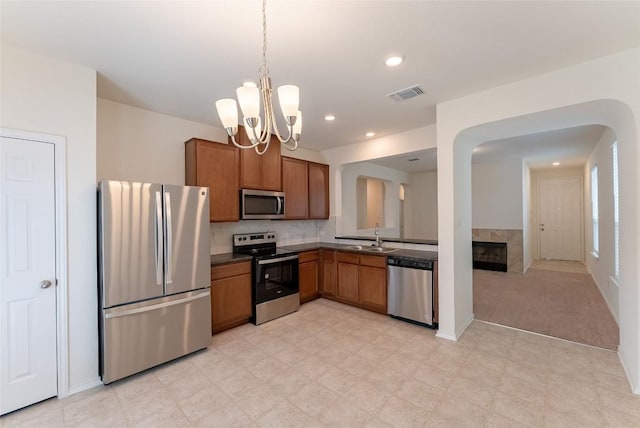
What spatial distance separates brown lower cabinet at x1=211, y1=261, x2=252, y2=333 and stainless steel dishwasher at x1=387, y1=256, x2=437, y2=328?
1835 millimetres

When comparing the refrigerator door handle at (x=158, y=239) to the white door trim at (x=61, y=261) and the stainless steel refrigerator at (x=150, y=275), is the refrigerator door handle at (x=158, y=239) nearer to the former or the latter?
the stainless steel refrigerator at (x=150, y=275)

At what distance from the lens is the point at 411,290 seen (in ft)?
11.5

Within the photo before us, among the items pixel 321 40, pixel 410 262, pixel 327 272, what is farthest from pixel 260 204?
pixel 321 40

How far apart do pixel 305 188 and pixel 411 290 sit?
2.27 meters

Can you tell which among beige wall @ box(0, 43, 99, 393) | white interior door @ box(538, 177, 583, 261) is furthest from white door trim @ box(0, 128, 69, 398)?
white interior door @ box(538, 177, 583, 261)

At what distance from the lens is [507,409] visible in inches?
78.5

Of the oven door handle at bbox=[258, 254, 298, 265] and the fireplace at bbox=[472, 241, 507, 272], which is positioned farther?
the fireplace at bbox=[472, 241, 507, 272]

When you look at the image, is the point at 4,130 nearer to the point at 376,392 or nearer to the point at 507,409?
the point at 376,392

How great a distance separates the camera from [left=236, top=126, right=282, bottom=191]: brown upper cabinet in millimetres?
3742

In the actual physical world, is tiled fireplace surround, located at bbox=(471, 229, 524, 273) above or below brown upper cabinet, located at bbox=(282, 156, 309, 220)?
below

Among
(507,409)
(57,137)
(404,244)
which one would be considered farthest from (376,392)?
(57,137)

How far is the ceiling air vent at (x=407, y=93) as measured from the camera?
2.75m

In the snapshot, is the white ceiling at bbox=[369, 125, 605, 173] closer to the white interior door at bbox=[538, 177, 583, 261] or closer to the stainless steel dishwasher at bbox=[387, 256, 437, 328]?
the white interior door at bbox=[538, 177, 583, 261]

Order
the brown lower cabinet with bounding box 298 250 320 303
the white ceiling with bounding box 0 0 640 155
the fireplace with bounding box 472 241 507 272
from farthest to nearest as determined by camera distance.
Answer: the fireplace with bounding box 472 241 507 272 < the brown lower cabinet with bounding box 298 250 320 303 < the white ceiling with bounding box 0 0 640 155
